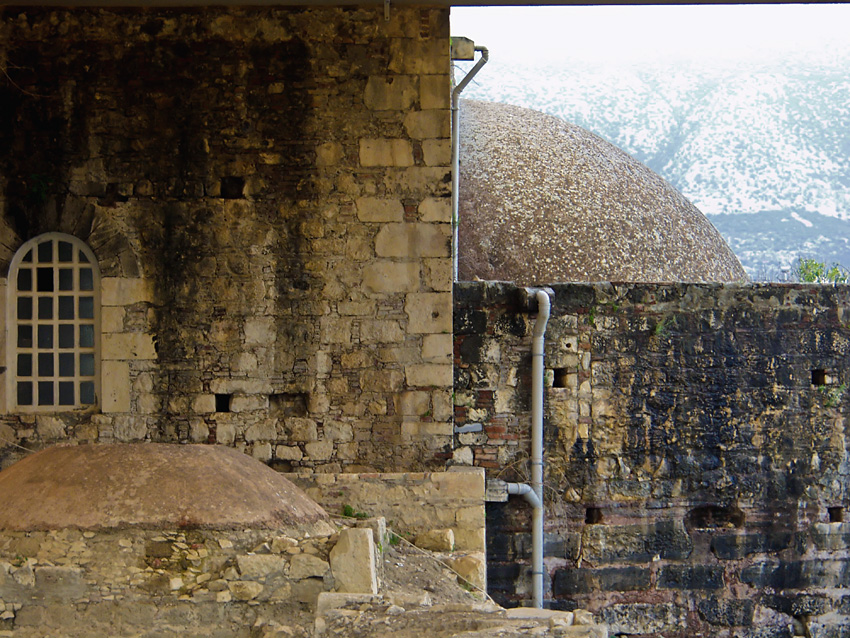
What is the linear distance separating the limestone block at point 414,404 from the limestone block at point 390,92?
2.23 metres

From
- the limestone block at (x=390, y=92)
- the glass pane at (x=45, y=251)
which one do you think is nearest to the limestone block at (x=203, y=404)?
the glass pane at (x=45, y=251)

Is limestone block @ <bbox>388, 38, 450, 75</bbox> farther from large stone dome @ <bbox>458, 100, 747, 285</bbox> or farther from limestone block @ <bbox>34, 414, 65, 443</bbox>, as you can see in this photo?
large stone dome @ <bbox>458, 100, 747, 285</bbox>

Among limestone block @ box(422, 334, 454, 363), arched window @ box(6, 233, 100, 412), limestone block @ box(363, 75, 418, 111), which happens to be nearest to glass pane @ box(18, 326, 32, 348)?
arched window @ box(6, 233, 100, 412)

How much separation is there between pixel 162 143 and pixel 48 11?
1.35m

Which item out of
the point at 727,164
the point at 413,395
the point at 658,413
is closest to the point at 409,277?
the point at 413,395

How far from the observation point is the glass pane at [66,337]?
8117 millimetres

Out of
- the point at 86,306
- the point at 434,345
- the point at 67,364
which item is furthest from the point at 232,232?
the point at 434,345

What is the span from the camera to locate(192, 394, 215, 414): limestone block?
26.2 feet

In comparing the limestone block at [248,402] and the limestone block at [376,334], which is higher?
the limestone block at [376,334]

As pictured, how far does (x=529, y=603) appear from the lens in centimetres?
943

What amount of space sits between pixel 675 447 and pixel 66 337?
5.65 meters

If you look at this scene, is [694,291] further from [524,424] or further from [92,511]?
[92,511]

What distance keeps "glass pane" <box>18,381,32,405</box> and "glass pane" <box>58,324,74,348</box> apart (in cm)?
41

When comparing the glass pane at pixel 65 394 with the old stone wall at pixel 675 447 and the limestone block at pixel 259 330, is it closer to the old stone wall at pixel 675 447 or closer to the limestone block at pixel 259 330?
the limestone block at pixel 259 330
